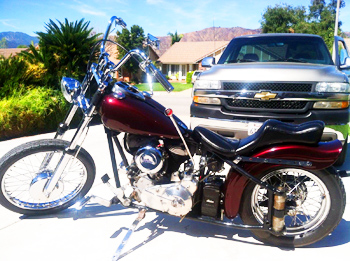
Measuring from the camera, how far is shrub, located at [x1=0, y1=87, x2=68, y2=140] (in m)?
5.83

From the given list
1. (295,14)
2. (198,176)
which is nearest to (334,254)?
(198,176)

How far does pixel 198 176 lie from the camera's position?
2465mm

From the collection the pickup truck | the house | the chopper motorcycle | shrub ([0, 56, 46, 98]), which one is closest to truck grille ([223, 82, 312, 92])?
the pickup truck

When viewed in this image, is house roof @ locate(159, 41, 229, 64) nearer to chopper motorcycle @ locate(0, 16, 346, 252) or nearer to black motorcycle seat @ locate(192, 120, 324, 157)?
chopper motorcycle @ locate(0, 16, 346, 252)

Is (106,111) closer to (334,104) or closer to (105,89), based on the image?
(105,89)

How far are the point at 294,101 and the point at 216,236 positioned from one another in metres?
1.80

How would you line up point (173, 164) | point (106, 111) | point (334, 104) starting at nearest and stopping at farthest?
point (106, 111)
point (173, 164)
point (334, 104)

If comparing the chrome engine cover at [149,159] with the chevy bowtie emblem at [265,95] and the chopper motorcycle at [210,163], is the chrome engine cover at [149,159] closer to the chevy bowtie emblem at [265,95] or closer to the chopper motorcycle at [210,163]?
the chopper motorcycle at [210,163]

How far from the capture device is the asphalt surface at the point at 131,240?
95.2 inches

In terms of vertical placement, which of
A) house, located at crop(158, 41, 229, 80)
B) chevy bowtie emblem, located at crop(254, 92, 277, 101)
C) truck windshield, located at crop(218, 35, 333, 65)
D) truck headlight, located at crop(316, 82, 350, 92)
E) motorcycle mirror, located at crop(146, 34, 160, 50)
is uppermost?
house, located at crop(158, 41, 229, 80)

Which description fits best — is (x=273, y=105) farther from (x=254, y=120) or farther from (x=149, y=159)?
(x=149, y=159)

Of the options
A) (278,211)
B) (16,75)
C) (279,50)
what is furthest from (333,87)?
(16,75)

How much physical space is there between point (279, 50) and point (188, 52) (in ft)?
140

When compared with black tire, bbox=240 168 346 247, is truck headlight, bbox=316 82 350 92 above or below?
above
